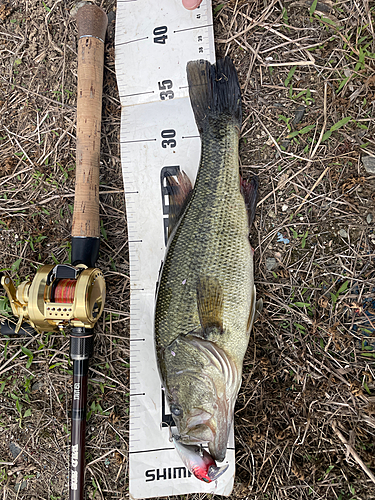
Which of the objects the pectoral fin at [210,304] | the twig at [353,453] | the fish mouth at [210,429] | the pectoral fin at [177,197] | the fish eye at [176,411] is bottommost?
the twig at [353,453]

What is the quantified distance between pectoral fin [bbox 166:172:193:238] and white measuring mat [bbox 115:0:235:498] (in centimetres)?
35

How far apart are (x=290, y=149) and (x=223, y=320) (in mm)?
1551

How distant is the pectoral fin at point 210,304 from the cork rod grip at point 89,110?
1.06 metres

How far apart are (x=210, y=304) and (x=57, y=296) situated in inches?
44.4

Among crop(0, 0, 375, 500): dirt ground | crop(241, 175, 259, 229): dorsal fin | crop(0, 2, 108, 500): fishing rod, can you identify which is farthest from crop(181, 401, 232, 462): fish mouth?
crop(241, 175, 259, 229): dorsal fin

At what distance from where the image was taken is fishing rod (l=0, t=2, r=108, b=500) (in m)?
2.31

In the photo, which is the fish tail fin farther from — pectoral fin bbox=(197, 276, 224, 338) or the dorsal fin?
pectoral fin bbox=(197, 276, 224, 338)

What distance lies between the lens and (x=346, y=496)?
2371 mm

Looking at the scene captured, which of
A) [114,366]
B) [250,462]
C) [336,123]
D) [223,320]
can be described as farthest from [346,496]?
[336,123]

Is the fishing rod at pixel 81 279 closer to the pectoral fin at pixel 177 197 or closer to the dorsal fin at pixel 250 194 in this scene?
the pectoral fin at pixel 177 197

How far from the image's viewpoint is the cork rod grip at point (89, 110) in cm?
260

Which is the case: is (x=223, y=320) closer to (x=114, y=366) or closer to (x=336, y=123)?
(x=114, y=366)

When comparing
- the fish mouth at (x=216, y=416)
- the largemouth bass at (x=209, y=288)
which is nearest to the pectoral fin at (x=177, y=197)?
the largemouth bass at (x=209, y=288)

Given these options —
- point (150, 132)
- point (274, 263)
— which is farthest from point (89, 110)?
point (274, 263)
